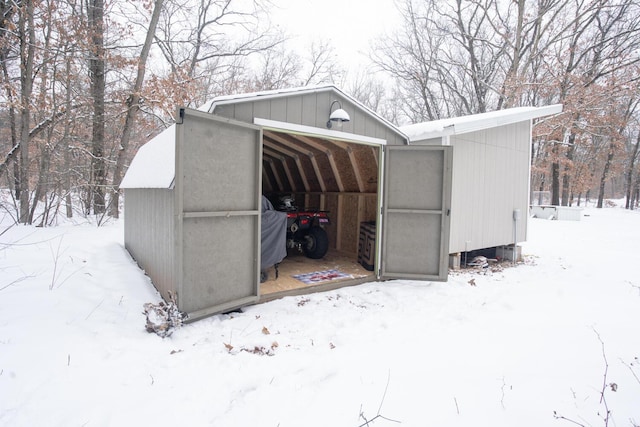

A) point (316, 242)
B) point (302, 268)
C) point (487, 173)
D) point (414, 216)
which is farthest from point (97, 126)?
point (487, 173)

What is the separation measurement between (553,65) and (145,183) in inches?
697

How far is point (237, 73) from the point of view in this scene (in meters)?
14.5

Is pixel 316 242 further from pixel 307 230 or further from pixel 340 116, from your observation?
pixel 340 116

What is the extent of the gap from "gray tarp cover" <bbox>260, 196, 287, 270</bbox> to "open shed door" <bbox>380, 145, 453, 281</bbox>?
1.51 meters

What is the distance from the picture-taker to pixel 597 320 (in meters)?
3.56

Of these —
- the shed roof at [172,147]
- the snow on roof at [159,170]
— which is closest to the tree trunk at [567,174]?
the shed roof at [172,147]

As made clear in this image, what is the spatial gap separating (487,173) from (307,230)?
3.41 meters

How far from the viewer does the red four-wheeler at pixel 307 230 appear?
5613 millimetres

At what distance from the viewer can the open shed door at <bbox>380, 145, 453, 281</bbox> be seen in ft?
15.9

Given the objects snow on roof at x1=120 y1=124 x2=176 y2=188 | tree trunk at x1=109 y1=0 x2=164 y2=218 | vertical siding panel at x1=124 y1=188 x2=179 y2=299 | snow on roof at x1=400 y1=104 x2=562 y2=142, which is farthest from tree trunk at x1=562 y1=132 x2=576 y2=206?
vertical siding panel at x1=124 y1=188 x2=179 y2=299

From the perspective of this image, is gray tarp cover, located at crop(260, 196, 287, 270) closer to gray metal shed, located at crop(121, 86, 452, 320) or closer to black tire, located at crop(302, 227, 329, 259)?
gray metal shed, located at crop(121, 86, 452, 320)

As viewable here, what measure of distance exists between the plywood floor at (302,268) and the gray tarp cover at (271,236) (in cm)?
33

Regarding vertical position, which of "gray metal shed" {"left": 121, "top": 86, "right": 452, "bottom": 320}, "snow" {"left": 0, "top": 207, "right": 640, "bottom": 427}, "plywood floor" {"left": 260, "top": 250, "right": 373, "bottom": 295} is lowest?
"snow" {"left": 0, "top": 207, "right": 640, "bottom": 427}

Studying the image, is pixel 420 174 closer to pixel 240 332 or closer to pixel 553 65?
pixel 240 332
